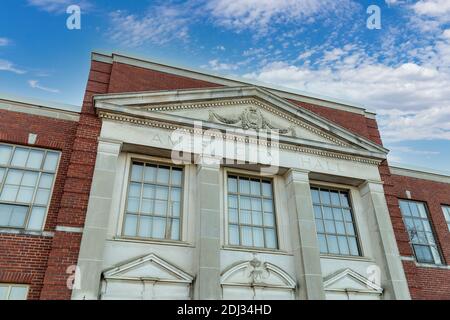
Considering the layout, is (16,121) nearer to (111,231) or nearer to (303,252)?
(111,231)

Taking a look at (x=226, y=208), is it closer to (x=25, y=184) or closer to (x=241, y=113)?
(x=241, y=113)

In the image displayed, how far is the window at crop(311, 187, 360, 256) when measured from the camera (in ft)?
35.9

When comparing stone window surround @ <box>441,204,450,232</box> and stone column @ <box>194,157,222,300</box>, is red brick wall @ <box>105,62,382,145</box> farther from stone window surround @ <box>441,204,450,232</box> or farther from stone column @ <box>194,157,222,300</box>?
stone window surround @ <box>441,204,450,232</box>

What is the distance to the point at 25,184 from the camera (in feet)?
30.0

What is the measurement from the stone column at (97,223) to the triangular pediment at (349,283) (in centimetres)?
615

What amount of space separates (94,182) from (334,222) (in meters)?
7.40

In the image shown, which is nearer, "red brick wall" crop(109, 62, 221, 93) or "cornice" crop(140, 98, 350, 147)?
"cornice" crop(140, 98, 350, 147)

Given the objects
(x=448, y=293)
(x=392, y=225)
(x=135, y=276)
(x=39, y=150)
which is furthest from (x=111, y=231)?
(x=448, y=293)

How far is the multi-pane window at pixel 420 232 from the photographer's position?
12883 mm

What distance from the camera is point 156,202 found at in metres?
9.73

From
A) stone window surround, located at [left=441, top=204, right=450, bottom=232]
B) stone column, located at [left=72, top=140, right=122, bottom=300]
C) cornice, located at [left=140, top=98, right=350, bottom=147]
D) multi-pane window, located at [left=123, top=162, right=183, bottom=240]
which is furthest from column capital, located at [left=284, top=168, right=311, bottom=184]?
stone window surround, located at [left=441, top=204, right=450, bottom=232]

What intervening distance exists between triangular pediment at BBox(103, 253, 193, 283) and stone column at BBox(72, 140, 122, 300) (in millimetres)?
490

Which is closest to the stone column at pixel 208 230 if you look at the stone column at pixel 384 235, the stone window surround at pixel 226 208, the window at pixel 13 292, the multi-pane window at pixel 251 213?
the stone window surround at pixel 226 208

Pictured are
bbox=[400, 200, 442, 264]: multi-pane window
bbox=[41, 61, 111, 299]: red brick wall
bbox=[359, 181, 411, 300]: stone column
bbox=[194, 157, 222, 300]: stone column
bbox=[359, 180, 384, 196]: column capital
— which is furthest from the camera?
bbox=[400, 200, 442, 264]: multi-pane window
